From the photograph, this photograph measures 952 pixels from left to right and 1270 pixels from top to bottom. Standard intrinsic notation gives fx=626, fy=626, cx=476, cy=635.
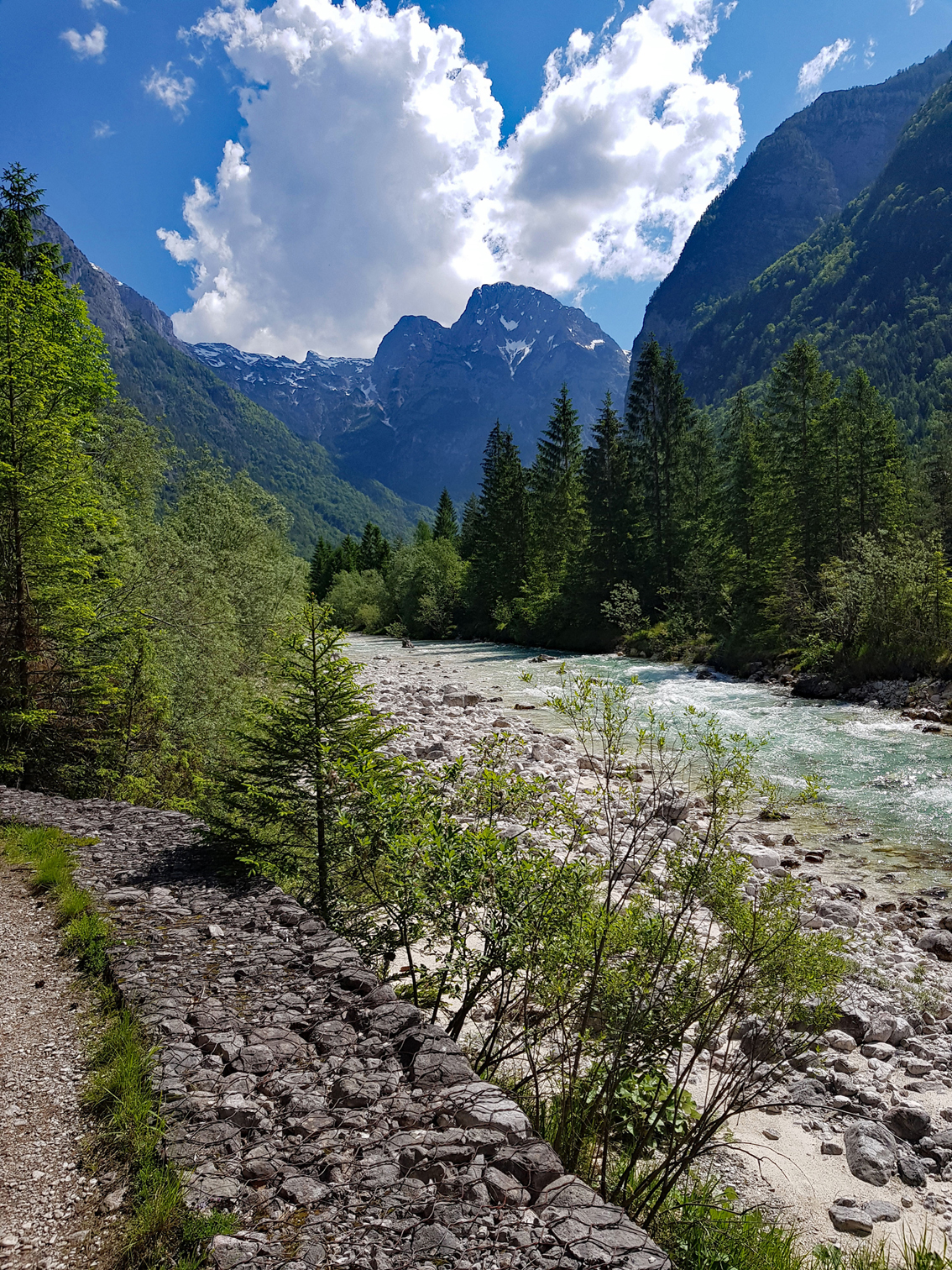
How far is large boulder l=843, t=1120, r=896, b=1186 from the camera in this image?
4.67 metres

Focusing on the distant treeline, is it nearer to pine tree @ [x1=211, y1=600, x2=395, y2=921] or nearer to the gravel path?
pine tree @ [x1=211, y1=600, x2=395, y2=921]

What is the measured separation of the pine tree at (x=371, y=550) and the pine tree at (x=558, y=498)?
34.7m

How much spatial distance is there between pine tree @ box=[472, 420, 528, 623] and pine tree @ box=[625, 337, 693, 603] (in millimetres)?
12220

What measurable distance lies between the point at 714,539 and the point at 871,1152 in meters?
37.5

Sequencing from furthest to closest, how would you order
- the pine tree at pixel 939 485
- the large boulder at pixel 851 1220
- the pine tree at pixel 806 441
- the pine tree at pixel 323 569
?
the pine tree at pixel 323 569 → the pine tree at pixel 939 485 → the pine tree at pixel 806 441 → the large boulder at pixel 851 1220

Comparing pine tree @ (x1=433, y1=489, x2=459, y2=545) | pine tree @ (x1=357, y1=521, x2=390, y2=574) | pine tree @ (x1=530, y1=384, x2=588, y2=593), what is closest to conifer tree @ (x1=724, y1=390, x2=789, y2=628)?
pine tree @ (x1=530, y1=384, x2=588, y2=593)

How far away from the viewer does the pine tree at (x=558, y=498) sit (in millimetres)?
51750

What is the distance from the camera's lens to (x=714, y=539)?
3897 centimetres

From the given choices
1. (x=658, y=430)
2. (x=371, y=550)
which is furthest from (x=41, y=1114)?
(x=371, y=550)

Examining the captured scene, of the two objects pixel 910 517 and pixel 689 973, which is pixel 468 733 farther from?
pixel 910 517

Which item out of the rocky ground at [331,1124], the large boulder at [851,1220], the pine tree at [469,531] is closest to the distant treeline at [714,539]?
the pine tree at [469,531]

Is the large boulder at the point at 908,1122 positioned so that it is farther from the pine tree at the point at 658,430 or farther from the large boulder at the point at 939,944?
the pine tree at the point at 658,430

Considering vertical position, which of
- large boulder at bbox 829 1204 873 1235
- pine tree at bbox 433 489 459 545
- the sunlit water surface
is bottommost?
large boulder at bbox 829 1204 873 1235

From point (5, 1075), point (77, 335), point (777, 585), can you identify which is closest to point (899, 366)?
point (777, 585)
